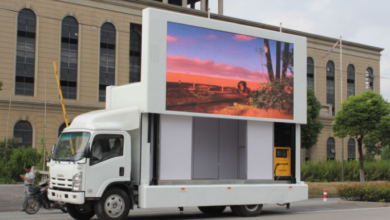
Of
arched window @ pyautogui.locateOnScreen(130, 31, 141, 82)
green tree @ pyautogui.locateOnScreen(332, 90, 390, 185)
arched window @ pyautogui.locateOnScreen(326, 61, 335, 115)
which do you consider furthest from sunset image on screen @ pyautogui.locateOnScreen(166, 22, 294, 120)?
arched window @ pyautogui.locateOnScreen(326, 61, 335, 115)

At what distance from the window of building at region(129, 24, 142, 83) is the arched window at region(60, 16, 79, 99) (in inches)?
225

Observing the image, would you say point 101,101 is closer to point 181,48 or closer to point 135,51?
point 135,51

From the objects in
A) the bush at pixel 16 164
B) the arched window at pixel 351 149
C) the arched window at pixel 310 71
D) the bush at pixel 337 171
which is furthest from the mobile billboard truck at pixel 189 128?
the arched window at pixel 351 149

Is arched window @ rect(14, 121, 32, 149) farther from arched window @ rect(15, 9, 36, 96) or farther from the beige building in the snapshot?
arched window @ rect(15, 9, 36, 96)

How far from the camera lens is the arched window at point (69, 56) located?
40219mm

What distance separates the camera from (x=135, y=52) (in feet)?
145

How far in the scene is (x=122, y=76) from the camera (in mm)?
43094

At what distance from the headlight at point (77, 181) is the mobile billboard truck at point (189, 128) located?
0.03 metres

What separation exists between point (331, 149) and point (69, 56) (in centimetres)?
3597

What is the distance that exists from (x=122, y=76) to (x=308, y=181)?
20.5 meters

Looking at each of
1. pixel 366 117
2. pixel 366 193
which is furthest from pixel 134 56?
pixel 366 193

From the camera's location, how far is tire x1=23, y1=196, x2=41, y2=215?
13405 millimetres

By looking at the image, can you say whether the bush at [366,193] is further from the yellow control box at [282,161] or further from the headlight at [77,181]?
the headlight at [77,181]

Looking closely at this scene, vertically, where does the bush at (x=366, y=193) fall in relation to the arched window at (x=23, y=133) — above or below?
below
